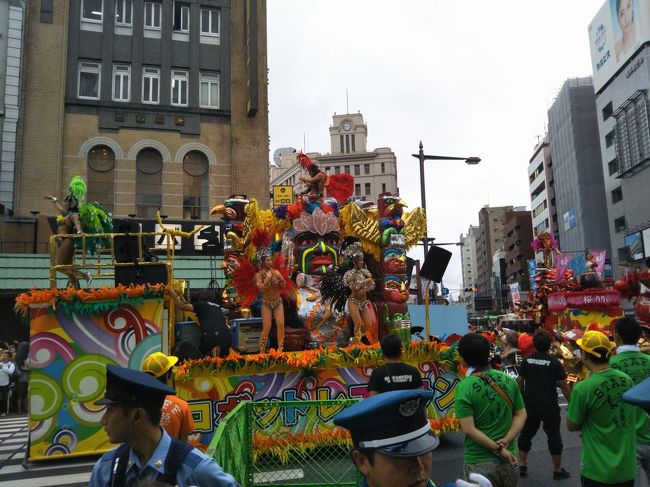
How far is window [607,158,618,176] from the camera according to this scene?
161 ft

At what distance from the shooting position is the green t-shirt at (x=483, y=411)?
4301mm

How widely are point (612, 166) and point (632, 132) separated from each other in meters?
6.13

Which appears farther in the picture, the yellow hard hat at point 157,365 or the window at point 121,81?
the window at point 121,81

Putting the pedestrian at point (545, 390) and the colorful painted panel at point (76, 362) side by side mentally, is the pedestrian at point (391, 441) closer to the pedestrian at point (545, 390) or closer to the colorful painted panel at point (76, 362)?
the pedestrian at point (545, 390)

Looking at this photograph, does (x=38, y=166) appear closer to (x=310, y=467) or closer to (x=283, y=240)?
(x=283, y=240)

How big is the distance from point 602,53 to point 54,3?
4481 cm

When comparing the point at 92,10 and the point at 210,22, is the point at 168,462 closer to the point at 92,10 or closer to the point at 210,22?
the point at 210,22

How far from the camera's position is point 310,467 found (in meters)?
7.64

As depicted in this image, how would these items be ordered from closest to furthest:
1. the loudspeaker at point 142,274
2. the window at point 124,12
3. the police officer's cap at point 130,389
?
the police officer's cap at point 130,389 < the loudspeaker at point 142,274 < the window at point 124,12

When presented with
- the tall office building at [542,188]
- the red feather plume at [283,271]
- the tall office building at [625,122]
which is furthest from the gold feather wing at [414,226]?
the tall office building at [542,188]

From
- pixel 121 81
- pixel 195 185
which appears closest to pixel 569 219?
pixel 195 185

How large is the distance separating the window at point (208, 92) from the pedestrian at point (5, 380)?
641 inches

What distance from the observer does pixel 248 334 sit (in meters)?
10.9

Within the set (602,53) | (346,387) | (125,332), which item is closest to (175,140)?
(125,332)
